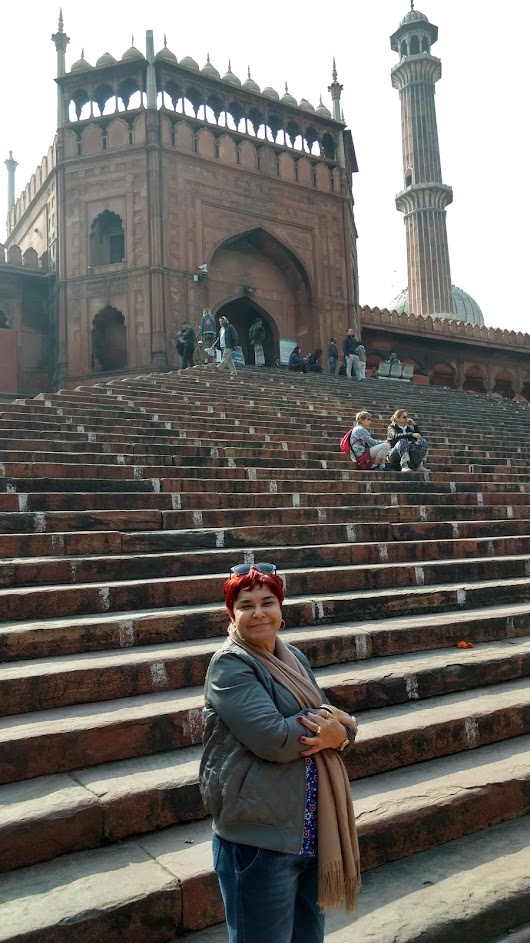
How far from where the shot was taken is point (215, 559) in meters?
4.12

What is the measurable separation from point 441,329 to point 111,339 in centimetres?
1053

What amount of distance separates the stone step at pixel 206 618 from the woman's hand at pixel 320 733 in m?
1.67

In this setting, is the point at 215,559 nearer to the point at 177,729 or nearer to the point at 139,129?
the point at 177,729

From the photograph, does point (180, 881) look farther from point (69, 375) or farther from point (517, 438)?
point (69, 375)

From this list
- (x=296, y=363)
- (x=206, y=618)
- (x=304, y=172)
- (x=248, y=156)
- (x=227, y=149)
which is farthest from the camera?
(x=304, y=172)

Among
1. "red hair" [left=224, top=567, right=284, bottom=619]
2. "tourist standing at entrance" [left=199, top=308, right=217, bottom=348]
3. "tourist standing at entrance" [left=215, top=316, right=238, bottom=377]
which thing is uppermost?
"tourist standing at entrance" [left=199, top=308, right=217, bottom=348]

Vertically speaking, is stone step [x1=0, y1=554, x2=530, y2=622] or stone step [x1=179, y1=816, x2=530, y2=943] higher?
stone step [x1=0, y1=554, x2=530, y2=622]

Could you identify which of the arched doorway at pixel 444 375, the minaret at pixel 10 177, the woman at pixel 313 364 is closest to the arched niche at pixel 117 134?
the woman at pixel 313 364

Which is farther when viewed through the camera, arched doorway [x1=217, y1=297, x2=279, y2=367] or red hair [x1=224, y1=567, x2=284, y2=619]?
arched doorway [x1=217, y1=297, x2=279, y2=367]

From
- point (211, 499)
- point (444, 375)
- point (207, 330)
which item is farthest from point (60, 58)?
point (211, 499)

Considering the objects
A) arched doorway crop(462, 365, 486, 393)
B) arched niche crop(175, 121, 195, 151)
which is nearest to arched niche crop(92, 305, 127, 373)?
arched niche crop(175, 121, 195, 151)

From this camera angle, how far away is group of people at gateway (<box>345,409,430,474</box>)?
7.19 m

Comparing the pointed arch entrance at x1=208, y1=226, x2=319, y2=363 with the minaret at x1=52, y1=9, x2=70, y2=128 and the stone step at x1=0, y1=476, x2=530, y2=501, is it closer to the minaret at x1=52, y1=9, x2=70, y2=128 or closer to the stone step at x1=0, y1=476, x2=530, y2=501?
the minaret at x1=52, y1=9, x2=70, y2=128

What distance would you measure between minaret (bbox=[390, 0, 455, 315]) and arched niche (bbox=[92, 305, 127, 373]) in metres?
16.2
